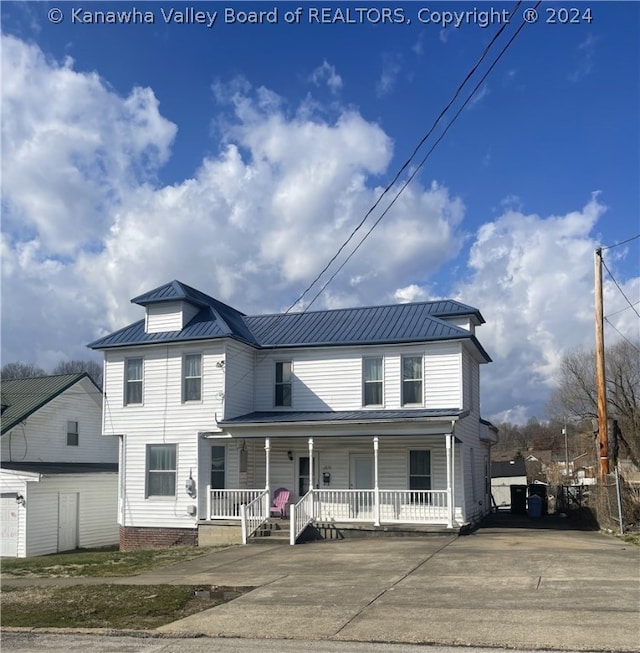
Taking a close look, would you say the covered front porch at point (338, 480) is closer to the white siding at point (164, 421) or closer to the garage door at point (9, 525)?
the white siding at point (164, 421)

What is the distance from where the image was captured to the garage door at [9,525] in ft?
A: 84.5

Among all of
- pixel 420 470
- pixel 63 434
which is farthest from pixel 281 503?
pixel 63 434

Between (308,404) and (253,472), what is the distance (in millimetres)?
2907

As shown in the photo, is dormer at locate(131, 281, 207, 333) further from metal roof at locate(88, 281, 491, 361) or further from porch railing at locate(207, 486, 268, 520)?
porch railing at locate(207, 486, 268, 520)

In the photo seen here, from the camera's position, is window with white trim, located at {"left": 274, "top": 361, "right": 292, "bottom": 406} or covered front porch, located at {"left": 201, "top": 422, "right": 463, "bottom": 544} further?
window with white trim, located at {"left": 274, "top": 361, "right": 292, "bottom": 406}

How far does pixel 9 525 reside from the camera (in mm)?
25906

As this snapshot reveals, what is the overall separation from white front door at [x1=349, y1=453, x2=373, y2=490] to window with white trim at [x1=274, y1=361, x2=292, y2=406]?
2.92 meters

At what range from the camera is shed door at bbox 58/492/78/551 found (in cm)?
2711

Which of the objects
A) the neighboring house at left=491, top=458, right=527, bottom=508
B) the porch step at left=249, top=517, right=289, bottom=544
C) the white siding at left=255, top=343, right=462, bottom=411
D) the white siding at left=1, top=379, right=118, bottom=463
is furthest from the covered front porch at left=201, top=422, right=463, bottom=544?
the neighboring house at left=491, top=458, right=527, bottom=508

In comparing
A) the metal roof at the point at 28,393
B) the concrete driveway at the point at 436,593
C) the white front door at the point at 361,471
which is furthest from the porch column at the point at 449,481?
the metal roof at the point at 28,393

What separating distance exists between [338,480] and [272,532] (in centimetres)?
303

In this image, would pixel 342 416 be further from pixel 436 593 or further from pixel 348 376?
pixel 436 593

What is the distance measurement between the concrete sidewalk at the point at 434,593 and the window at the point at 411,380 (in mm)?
5308

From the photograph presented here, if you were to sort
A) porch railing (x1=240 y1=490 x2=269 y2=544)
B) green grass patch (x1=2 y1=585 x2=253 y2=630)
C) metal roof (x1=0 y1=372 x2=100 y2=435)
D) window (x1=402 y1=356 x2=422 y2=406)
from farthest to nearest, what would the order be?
metal roof (x1=0 y1=372 x2=100 y2=435), window (x1=402 y1=356 x2=422 y2=406), porch railing (x1=240 y1=490 x2=269 y2=544), green grass patch (x1=2 y1=585 x2=253 y2=630)
